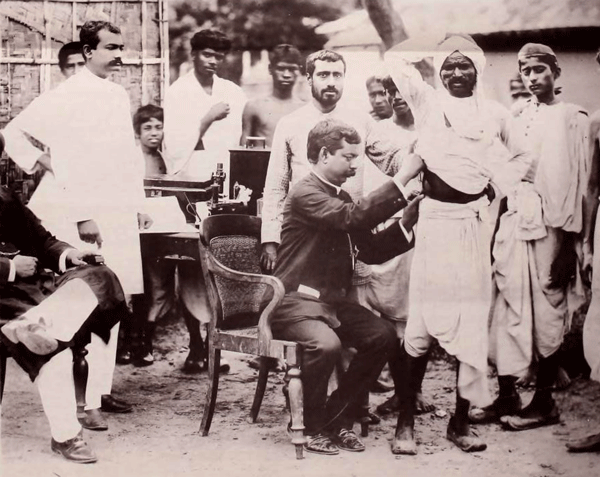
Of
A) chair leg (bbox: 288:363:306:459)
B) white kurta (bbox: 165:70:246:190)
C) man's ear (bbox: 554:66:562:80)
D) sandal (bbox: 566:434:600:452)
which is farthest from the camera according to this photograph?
white kurta (bbox: 165:70:246:190)

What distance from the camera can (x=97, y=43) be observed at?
15.5 feet

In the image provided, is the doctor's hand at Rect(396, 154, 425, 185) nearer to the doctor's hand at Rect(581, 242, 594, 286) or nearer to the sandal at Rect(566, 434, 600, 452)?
the doctor's hand at Rect(581, 242, 594, 286)

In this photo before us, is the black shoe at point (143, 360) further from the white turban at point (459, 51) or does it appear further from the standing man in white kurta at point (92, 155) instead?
the white turban at point (459, 51)

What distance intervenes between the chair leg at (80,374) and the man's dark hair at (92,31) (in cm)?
163

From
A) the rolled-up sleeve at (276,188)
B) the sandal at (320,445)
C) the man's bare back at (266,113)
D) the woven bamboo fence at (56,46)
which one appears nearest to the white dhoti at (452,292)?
the sandal at (320,445)

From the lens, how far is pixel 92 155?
468cm

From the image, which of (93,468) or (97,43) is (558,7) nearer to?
(97,43)

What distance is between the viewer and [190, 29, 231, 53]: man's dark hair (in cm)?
471

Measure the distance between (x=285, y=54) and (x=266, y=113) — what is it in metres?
0.33

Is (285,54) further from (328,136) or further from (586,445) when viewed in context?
(586,445)

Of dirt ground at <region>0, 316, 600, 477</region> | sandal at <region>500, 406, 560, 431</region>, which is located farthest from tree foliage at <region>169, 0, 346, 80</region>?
sandal at <region>500, 406, 560, 431</region>

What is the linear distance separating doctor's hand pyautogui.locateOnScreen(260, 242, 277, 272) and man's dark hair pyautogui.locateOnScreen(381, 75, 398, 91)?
1032 mm

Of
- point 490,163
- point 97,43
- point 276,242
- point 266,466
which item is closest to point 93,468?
point 266,466

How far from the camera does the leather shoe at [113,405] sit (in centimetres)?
472
